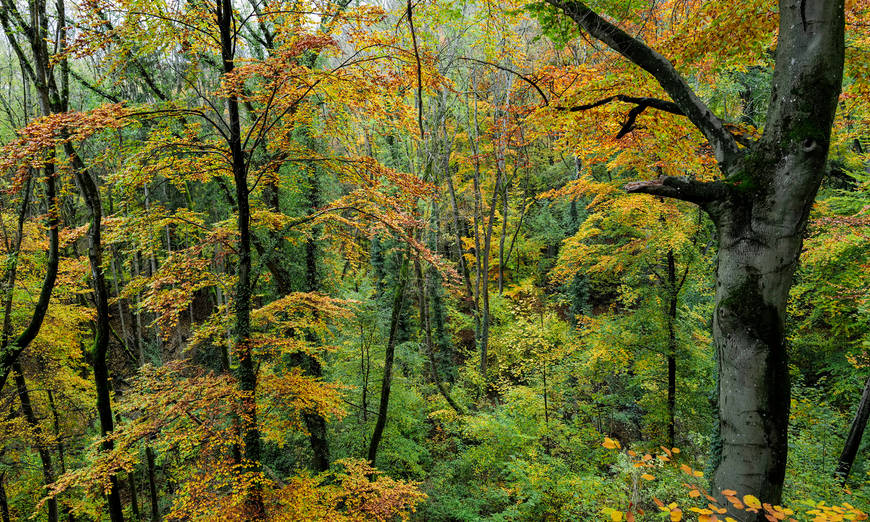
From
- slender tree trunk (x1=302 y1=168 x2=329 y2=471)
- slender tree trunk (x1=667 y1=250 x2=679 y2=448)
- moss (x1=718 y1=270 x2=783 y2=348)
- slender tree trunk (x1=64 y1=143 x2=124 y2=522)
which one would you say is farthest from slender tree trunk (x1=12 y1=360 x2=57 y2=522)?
slender tree trunk (x1=667 y1=250 x2=679 y2=448)

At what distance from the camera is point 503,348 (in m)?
12.7

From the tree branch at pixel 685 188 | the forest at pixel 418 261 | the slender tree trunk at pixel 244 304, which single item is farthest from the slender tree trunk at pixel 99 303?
the tree branch at pixel 685 188

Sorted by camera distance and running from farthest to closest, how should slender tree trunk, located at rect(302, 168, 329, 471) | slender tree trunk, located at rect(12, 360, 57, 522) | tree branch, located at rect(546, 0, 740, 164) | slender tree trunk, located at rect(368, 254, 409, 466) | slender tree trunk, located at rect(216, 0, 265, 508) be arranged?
slender tree trunk, located at rect(12, 360, 57, 522) → slender tree trunk, located at rect(368, 254, 409, 466) → slender tree trunk, located at rect(302, 168, 329, 471) → slender tree trunk, located at rect(216, 0, 265, 508) → tree branch, located at rect(546, 0, 740, 164)

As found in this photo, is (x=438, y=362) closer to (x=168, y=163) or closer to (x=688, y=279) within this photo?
(x=688, y=279)

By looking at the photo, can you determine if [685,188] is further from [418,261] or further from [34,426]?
[34,426]

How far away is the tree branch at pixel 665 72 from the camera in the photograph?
10.1 ft

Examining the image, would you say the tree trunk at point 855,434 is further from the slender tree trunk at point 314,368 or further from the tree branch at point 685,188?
the slender tree trunk at point 314,368

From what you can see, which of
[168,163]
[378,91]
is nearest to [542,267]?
[378,91]

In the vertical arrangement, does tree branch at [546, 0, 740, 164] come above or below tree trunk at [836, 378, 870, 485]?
above

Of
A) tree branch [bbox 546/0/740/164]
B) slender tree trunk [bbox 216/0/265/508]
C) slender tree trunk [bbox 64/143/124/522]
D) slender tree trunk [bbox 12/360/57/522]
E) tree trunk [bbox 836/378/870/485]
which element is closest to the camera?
tree branch [bbox 546/0/740/164]

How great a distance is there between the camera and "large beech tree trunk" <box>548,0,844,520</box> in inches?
102

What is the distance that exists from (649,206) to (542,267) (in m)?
10.2

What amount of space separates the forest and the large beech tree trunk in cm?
2

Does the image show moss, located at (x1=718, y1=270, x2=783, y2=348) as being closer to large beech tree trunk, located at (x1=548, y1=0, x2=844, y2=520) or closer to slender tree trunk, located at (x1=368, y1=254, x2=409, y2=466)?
large beech tree trunk, located at (x1=548, y1=0, x2=844, y2=520)
